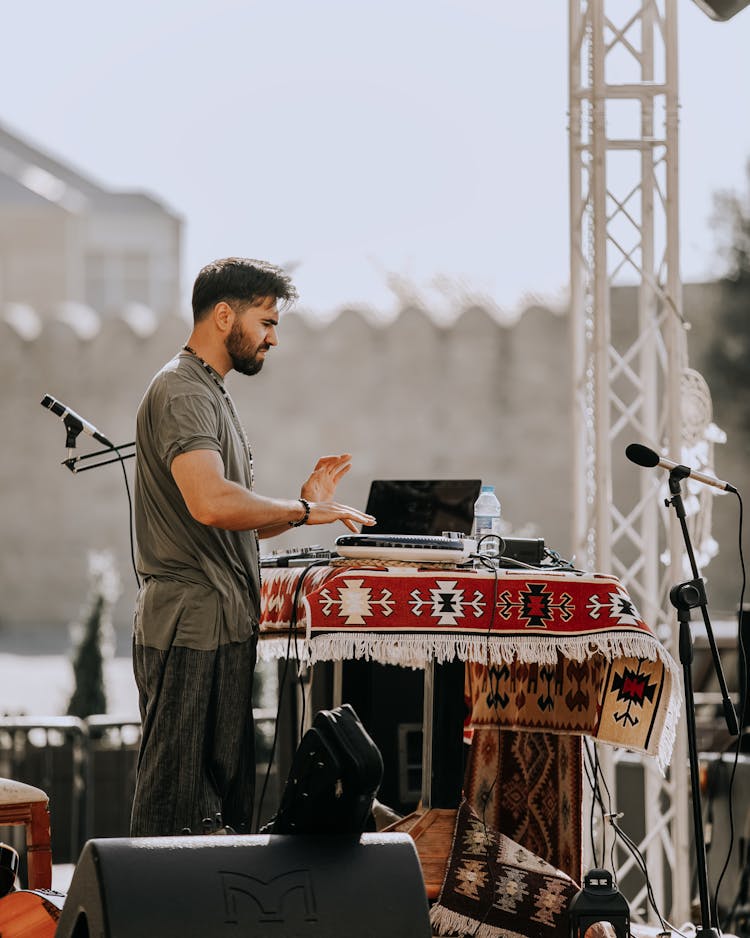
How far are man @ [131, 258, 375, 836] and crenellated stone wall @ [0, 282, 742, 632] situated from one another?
957 centimetres

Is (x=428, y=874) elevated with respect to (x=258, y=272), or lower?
lower

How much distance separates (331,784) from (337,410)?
1103 cm

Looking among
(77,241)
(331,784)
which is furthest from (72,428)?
(77,241)

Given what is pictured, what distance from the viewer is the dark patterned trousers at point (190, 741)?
10.1ft

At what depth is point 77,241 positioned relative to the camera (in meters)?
31.6

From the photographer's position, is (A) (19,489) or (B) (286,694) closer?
(B) (286,694)

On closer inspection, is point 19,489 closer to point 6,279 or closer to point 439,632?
point 439,632

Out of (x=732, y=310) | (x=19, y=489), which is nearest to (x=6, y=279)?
(x=19, y=489)

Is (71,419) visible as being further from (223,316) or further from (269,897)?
(269,897)

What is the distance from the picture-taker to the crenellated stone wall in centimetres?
1318

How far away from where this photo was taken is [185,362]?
127 inches

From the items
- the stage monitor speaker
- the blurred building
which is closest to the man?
the stage monitor speaker

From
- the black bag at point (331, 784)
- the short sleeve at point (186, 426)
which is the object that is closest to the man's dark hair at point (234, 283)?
the short sleeve at point (186, 426)

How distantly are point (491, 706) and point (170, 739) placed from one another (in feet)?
3.81
